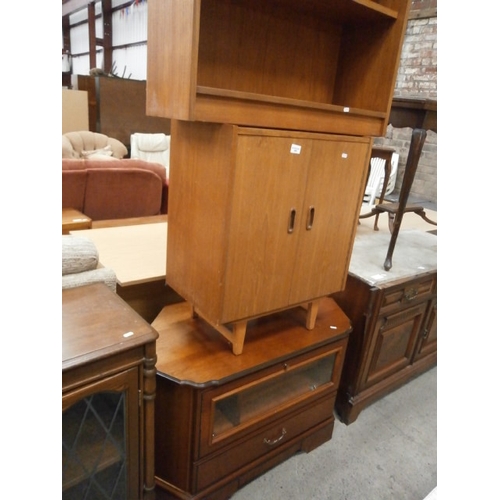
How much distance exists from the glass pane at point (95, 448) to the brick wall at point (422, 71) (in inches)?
171

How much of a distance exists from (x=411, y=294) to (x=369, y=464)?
0.80 meters

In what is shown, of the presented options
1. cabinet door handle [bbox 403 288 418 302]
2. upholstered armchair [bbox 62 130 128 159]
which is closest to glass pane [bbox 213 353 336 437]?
cabinet door handle [bbox 403 288 418 302]

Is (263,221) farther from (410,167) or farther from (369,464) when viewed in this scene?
(369,464)

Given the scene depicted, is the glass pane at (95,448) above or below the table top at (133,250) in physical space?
below

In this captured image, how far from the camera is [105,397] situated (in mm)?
1009

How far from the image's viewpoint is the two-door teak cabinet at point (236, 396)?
4.09ft

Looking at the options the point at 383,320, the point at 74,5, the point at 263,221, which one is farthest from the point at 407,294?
the point at 74,5

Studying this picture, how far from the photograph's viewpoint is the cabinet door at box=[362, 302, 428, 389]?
183cm

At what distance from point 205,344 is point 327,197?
0.67m

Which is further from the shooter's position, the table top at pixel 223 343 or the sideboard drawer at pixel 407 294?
the sideboard drawer at pixel 407 294

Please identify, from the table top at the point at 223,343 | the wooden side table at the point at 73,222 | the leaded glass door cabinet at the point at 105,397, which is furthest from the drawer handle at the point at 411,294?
the wooden side table at the point at 73,222

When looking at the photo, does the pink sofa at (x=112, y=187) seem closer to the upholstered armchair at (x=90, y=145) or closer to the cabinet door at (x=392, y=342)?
the cabinet door at (x=392, y=342)

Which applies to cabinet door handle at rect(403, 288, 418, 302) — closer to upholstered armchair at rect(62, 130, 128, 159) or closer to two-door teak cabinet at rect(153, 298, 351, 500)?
two-door teak cabinet at rect(153, 298, 351, 500)

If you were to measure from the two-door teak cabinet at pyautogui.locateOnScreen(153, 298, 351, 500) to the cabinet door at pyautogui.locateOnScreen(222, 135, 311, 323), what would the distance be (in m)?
0.20
